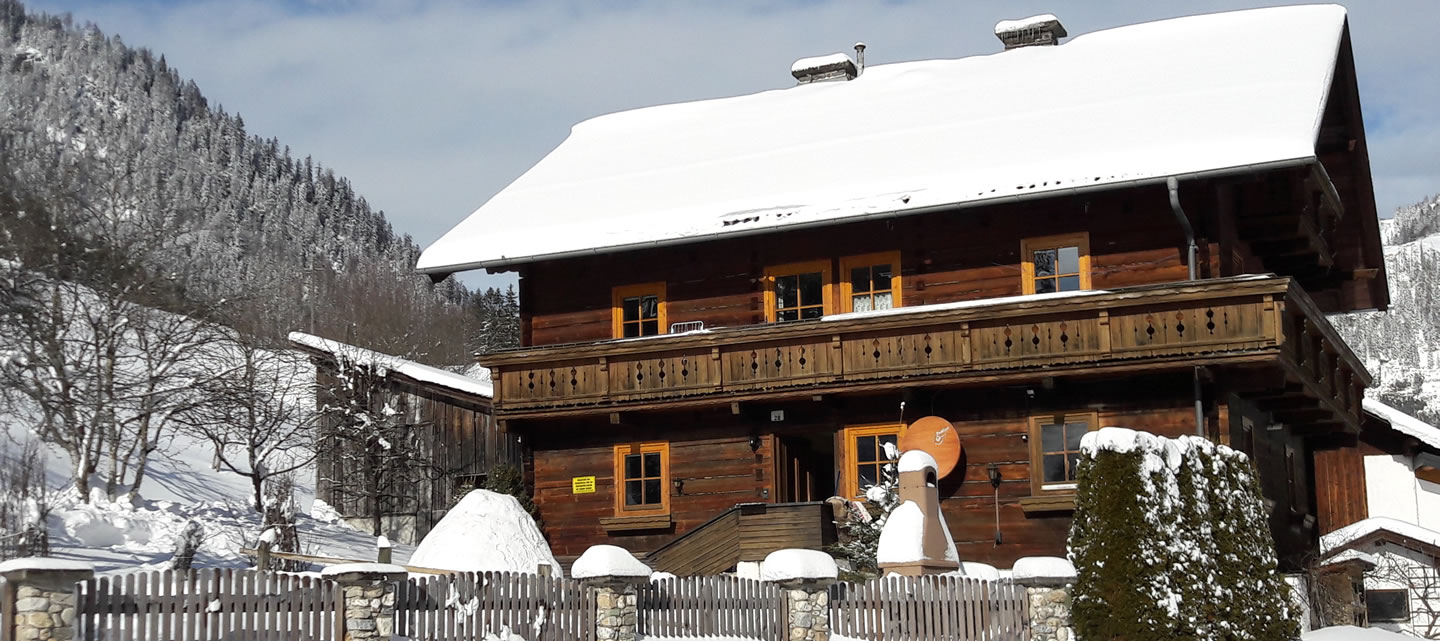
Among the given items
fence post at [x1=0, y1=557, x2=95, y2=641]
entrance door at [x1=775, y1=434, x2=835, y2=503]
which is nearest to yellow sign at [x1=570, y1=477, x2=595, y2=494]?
entrance door at [x1=775, y1=434, x2=835, y2=503]

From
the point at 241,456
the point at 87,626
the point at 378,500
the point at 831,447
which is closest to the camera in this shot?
the point at 87,626

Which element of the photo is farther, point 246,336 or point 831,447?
point 246,336

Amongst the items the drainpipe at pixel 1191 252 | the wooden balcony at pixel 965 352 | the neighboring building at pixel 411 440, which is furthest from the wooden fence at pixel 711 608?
the neighboring building at pixel 411 440

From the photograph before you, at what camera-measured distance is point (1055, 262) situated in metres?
25.1

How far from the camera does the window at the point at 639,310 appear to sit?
93.1ft

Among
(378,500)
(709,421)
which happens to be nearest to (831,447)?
(709,421)

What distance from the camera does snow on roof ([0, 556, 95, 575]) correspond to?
1238 cm

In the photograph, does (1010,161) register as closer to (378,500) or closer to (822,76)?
(822,76)

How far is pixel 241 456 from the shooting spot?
38562 millimetres

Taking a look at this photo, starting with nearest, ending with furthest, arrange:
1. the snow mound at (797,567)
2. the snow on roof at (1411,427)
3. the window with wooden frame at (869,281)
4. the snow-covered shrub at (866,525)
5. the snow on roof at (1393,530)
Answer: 1. the snow mound at (797,567)
2. the snow-covered shrub at (866,525)
3. the window with wooden frame at (869,281)
4. the snow on roof at (1393,530)
5. the snow on roof at (1411,427)

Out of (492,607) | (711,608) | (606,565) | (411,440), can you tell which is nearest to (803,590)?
(711,608)

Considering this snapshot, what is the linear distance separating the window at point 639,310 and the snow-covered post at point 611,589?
11.0 m

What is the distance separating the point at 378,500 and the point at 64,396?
46.1 feet

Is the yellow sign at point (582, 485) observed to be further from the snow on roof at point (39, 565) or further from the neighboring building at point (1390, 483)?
the snow on roof at point (39, 565)
